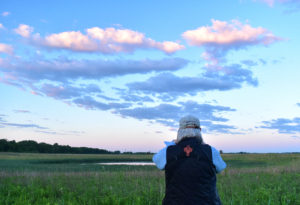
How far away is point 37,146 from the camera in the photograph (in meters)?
81.4

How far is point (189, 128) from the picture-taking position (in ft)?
13.5

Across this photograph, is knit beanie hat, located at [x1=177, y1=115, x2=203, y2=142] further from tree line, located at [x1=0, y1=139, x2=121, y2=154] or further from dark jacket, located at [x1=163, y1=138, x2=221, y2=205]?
tree line, located at [x1=0, y1=139, x2=121, y2=154]

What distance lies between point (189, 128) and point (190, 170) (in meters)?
0.63

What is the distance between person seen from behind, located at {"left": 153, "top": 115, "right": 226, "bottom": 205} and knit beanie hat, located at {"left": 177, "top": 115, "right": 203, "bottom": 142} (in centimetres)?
10

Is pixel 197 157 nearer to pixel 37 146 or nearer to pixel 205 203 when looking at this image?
pixel 205 203

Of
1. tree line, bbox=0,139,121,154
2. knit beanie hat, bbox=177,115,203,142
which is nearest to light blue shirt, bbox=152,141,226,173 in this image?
knit beanie hat, bbox=177,115,203,142

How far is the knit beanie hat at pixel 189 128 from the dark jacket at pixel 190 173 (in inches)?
7.4

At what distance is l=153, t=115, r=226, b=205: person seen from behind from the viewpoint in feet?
12.3

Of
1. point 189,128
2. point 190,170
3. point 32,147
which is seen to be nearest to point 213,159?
point 190,170

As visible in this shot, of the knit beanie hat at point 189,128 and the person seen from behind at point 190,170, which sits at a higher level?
the knit beanie hat at point 189,128

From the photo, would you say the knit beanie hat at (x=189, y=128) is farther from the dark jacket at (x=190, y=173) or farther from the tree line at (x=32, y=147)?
the tree line at (x=32, y=147)

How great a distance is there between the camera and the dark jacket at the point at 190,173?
12.3ft

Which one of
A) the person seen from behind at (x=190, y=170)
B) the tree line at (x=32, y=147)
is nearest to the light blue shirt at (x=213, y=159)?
the person seen from behind at (x=190, y=170)

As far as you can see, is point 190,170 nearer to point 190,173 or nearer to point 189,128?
point 190,173
